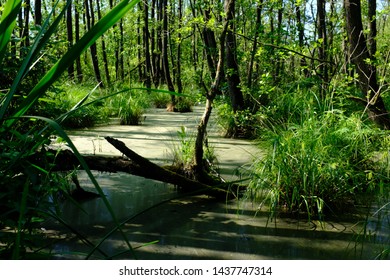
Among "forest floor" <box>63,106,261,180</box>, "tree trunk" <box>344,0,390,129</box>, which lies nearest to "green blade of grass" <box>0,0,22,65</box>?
"forest floor" <box>63,106,261,180</box>

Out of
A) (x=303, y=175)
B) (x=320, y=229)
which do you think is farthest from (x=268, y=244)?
(x=303, y=175)

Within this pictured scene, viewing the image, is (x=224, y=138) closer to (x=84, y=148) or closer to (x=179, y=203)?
(x=84, y=148)

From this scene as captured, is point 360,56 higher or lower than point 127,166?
higher

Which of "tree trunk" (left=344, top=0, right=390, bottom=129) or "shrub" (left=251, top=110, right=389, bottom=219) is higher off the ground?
"tree trunk" (left=344, top=0, right=390, bottom=129)

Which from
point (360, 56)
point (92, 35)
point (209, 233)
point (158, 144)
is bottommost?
point (209, 233)

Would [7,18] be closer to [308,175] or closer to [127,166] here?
[127,166]

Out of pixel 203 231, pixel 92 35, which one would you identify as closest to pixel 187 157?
pixel 203 231

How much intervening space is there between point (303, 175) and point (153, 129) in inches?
182

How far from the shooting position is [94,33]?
94 centimetres

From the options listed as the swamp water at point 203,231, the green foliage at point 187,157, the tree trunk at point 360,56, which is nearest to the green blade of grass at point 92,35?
the swamp water at point 203,231

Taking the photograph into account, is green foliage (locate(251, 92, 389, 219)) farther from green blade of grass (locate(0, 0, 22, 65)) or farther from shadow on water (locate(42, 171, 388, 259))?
green blade of grass (locate(0, 0, 22, 65))

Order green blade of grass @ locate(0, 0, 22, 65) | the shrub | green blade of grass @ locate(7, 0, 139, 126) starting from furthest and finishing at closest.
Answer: the shrub, green blade of grass @ locate(0, 0, 22, 65), green blade of grass @ locate(7, 0, 139, 126)

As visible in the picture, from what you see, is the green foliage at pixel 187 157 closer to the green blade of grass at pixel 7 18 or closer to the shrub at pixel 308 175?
the shrub at pixel 308 175

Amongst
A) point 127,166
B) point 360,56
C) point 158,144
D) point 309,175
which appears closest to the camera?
point 309,175
